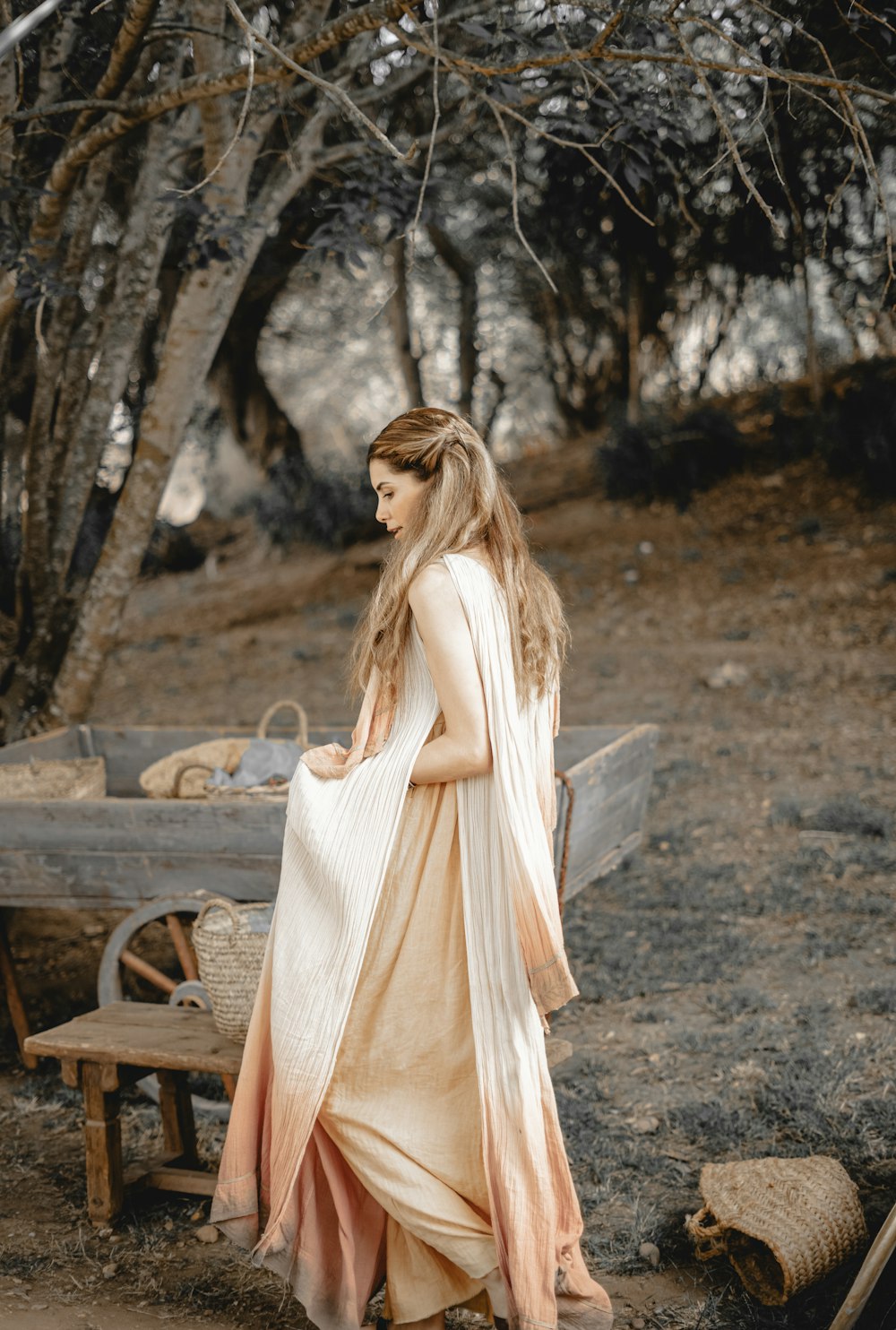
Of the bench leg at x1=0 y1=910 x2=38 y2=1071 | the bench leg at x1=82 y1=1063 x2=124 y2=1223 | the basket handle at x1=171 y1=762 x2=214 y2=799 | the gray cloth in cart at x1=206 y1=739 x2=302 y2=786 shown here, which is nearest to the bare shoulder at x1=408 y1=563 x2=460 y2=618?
the bench leg at x1=82 y1=1063 x2=124 y2=1223

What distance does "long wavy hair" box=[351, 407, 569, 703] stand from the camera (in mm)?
2389

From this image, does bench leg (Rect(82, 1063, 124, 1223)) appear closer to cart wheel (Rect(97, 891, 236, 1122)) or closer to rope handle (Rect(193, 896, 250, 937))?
cart wheel (Rect(97, 891, 236, 1122))

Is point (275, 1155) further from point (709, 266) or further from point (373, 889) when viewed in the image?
point (709, 266)

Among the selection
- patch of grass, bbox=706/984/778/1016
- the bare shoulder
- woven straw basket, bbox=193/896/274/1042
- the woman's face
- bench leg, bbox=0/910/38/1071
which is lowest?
patch of grass, bbox=706/984/778/1016

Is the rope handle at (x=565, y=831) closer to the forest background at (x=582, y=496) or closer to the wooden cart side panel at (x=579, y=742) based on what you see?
the forest background at (x=582, y=496)

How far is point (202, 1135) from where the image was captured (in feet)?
12.2

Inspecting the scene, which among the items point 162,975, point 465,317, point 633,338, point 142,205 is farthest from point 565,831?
point 633,338

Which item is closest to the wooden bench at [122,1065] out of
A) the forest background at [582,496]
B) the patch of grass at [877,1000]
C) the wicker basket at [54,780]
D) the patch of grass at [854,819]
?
the forest background at [582,496]

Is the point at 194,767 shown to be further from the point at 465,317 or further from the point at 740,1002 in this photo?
the point at 465,317

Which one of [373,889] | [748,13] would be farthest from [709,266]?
[373,889]

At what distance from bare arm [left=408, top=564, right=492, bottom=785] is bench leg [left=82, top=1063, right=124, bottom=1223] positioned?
155 cm

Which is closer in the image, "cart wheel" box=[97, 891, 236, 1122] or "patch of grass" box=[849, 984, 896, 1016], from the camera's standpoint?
"cart wheel" box=[97, 891, 236, 1122]

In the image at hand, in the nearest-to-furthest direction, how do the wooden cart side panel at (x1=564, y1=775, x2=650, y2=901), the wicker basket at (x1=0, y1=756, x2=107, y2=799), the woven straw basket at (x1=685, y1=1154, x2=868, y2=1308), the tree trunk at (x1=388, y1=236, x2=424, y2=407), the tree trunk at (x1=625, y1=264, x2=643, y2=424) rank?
1. the woven straw basket at (x1=685, y1=1154, x2=868, y2=1308)
2. the wooden cart side panel at (x1=564, y1=775, x2=650, y2=901)
3. the wicker basket at (x1=0, y1=756, x2=107, y2=799)
4. the tree trunk at (x1=388, y1=236, x2=424, y2=407)
5. the tree trunk at (x1=625, y1=264, x2=643, y2=424)

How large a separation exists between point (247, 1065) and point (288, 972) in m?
0.25
